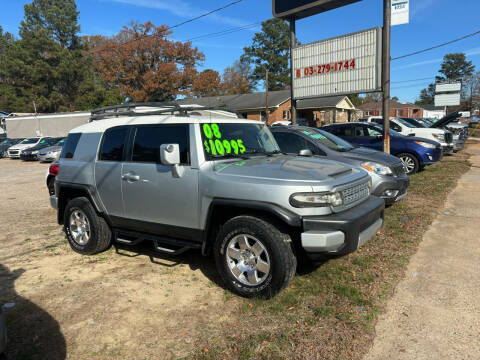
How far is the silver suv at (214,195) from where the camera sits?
10.5 feet

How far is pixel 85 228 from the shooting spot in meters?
4.86

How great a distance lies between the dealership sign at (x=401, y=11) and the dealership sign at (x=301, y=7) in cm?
177

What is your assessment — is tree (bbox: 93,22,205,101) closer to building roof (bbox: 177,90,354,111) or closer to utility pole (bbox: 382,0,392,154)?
building roof (bbox: 177,90,354,111)

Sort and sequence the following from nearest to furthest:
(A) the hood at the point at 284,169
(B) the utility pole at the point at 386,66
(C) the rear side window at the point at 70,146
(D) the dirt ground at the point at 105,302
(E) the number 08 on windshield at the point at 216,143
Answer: (D) the dirt ground at the point at 105,302 → (A) the hood at the point at 284,169 → (E) the number 08 on windshield at the point at 216,143 → (C) the rear side window at the point at 70,146 → (B) the utility pole at the point at 386,66

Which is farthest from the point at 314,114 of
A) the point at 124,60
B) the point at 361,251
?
the point at 361,251

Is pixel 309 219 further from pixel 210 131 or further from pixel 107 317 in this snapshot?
pixel 107 317

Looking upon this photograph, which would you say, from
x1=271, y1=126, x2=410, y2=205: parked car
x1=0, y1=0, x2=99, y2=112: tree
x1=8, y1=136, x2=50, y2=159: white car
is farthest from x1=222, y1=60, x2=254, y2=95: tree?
x1=271, y1=126, x2=410, y2=205: parked car

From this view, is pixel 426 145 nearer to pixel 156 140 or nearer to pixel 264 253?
pixel 264 253

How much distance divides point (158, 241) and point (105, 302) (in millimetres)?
888

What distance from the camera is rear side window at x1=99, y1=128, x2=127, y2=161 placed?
4.43 meters

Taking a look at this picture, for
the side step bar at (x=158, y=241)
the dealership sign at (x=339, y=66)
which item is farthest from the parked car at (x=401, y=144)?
the side step bar at (x=158, y=241)

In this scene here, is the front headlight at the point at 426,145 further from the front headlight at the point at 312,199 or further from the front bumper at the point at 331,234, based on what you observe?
the front headlight at the point at 312,199

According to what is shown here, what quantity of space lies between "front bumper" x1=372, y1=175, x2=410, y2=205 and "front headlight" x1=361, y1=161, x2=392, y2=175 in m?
0.16

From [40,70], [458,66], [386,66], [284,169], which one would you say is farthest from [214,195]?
[458,66]
